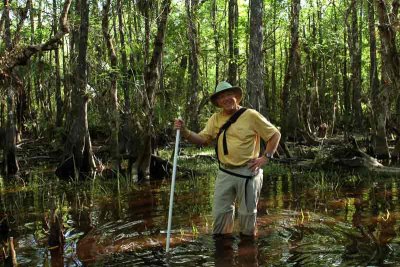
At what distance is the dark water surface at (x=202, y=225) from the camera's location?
537 cm

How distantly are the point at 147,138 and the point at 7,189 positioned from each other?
350 cm

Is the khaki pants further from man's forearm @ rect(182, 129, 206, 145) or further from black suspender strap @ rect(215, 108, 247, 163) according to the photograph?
man's forearm @ rect(182, 129, 206, 145)

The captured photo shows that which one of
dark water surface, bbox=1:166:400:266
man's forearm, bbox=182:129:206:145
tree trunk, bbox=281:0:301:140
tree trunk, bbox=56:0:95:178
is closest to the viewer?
dark water surface, bbox=1:166:400:266

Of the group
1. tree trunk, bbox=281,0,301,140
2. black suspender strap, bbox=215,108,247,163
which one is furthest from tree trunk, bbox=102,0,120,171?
tree trunk, bbox=281,0,301,140

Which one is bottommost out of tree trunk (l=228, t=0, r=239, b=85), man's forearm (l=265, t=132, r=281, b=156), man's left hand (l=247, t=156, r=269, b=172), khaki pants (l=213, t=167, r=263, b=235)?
khaki pants (l=213, t=167, r=263, b=235)

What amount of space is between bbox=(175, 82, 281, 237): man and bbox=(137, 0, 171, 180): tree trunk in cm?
563

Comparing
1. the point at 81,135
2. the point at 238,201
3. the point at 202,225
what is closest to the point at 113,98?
the point at 81,135

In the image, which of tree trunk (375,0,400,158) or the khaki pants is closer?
the khaki pants

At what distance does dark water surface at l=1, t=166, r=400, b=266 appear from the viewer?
5.37 meters

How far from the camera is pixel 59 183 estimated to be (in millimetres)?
11750

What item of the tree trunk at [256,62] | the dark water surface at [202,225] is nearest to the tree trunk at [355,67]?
the tree trunk at [256,62]

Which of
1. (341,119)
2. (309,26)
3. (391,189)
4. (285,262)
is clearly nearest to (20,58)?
(285,262)

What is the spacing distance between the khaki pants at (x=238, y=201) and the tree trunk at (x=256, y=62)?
760 cm

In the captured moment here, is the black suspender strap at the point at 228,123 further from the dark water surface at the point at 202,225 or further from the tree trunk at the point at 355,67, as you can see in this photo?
the tree trunk at the point at 355,67
